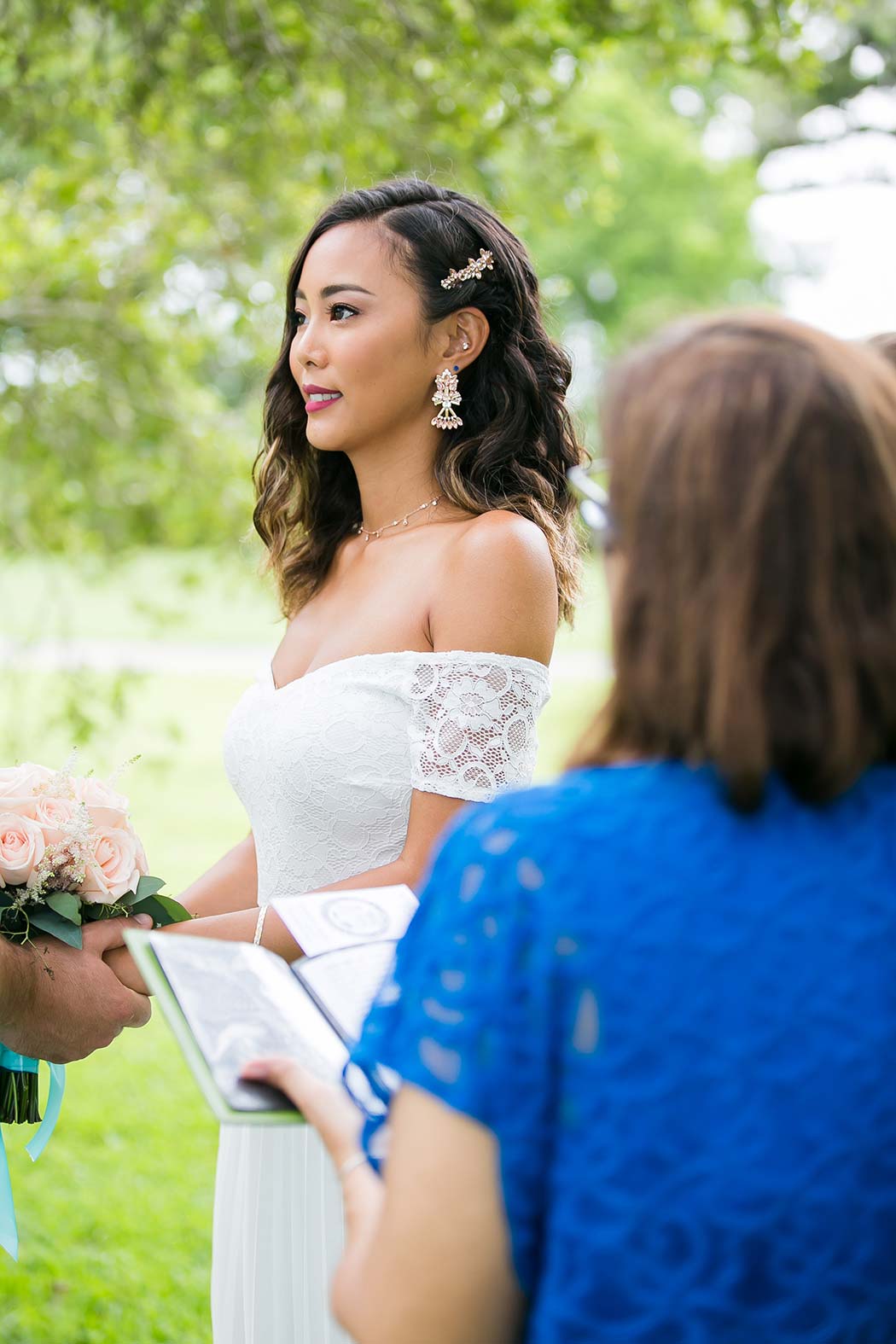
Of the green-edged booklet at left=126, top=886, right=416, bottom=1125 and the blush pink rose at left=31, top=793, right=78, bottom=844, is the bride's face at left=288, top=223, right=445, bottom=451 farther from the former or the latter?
the green-edged booklet at left=126, top=886, right=416, bottom=1125

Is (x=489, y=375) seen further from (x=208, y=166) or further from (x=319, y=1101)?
(x=208, y=166)

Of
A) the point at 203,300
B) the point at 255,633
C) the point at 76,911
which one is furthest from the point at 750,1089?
the point at 255,633

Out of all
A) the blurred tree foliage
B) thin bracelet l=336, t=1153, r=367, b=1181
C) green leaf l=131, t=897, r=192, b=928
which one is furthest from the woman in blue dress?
the blurred tree foliage

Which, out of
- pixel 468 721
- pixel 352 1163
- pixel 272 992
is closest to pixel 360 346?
pixel 468 721

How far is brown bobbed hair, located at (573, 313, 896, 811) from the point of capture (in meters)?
1.16

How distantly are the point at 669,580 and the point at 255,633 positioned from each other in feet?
81.1

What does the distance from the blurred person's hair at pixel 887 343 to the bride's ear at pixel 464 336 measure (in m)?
0.79

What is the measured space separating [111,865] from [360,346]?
1086 millimetres

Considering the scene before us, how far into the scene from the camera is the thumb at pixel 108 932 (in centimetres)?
248

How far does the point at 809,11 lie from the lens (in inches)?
208

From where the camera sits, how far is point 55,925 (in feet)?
7.92

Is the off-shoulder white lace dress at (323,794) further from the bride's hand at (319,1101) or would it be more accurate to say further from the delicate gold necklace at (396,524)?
the bride's hand at (319,1101)

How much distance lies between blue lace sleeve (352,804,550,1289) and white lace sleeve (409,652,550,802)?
120 cm

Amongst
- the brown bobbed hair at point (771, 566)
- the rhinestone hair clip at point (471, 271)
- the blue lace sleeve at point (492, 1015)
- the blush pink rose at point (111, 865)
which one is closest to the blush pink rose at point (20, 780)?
the blush pink rose at point (111, 865)
